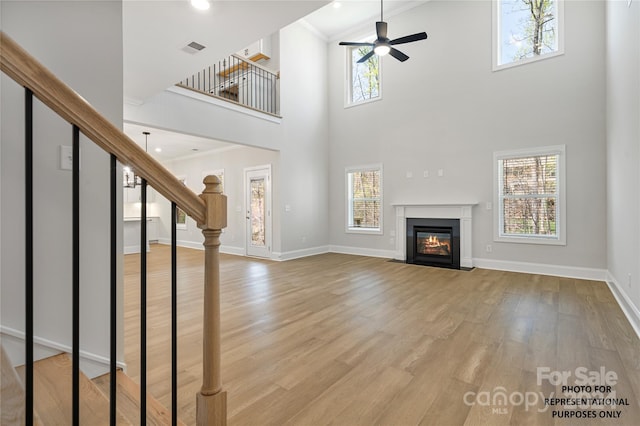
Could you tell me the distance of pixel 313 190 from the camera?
754 centimetres

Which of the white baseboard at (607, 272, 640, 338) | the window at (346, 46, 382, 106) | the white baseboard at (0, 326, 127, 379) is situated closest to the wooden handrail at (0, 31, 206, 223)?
the white baseboard at (0, 326, 127, 379)

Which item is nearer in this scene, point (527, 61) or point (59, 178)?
point (59, 178)

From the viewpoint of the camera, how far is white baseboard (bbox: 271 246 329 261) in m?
6.69

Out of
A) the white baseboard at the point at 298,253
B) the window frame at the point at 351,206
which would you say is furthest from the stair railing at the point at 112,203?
the window frame at the point at 351,206

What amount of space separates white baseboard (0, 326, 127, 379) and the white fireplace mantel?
5.57m

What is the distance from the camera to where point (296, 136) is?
23.3 ft

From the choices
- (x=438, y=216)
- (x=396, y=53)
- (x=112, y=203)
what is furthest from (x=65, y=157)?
(x=438, y=216)

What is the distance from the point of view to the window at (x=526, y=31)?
5212mm

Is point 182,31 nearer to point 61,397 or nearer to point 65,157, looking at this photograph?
point 65,157

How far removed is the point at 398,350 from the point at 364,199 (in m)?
5.24

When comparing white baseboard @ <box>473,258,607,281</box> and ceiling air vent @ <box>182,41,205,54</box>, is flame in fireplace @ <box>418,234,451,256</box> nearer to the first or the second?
white baseboard @ <box>473,258,607,281</box>

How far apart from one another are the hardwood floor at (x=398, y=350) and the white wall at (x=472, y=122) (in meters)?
1.30

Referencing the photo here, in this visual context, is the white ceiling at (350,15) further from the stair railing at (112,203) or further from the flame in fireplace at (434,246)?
the stair railing at (112,203)

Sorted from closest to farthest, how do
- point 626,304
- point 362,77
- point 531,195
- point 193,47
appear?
point 193,47, point 626,304, point 531,195, point 362,77
